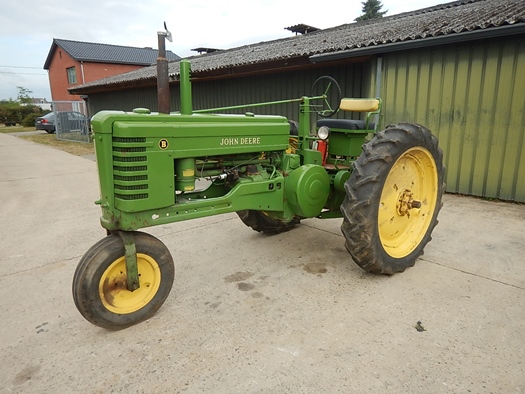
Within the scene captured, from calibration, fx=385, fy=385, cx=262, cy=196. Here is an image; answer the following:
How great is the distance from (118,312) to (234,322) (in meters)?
0.71

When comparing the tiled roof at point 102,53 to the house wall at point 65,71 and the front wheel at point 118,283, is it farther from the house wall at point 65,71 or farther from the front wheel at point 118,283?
the front wheel at point 118,283

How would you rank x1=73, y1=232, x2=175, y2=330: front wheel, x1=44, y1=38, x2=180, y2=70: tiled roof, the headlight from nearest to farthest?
x1=73, y1=232, x2=175, y2=330: front wheel < the headlight < x1=44, y1=38, x2=180, y2=70: tiled roof

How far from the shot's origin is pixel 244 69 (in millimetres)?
8672

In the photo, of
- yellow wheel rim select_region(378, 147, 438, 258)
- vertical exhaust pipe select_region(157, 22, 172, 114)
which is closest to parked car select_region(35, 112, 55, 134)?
vertical exhaust pipe select_region(157, 22, 172, 114)

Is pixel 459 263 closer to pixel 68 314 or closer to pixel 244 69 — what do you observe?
pixel 68 314

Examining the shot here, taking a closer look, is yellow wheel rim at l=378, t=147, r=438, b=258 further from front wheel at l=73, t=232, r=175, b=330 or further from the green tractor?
front wheel at l=73, t=232, r=175, b=330

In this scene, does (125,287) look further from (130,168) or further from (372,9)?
(372,9)

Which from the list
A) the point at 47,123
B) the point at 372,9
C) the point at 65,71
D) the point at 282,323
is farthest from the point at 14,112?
the point at 282,323

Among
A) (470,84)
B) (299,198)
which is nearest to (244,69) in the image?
(470,84)

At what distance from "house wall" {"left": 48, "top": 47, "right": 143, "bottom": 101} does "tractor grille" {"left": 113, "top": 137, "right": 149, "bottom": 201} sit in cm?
2860

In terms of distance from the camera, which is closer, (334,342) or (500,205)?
(334,342)

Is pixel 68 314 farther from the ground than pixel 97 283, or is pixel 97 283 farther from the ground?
pixel 97 283

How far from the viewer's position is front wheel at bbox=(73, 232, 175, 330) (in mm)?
2195

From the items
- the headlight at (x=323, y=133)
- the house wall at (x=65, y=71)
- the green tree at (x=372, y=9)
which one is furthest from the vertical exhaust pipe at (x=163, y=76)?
the green tree at (x=372, y=9)
